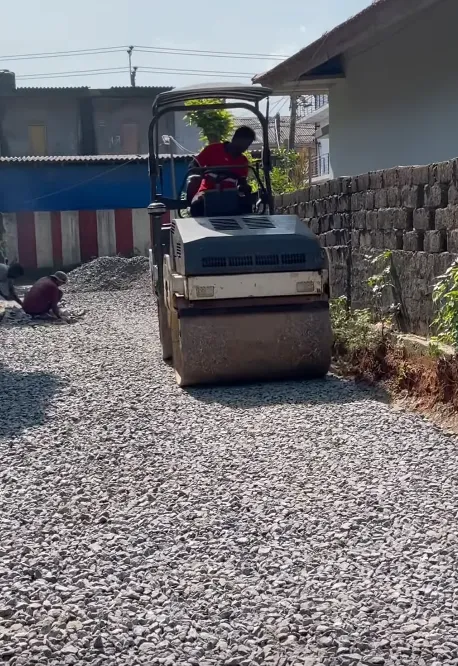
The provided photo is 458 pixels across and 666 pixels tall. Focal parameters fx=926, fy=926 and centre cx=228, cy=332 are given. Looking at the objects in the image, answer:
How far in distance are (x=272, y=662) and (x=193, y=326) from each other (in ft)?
16.9

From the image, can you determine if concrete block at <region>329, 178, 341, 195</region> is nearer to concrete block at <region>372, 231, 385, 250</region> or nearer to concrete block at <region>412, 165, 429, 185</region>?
concrete block at <region>372, 231, 385, 250</region>

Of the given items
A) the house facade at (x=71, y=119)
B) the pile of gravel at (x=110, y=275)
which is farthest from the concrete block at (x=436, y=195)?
the house facade at (x=71, y=119)

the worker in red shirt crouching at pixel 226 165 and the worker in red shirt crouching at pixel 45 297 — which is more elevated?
the worker in red shirt crouching at pixel 226 165

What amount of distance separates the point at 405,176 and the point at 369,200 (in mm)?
965

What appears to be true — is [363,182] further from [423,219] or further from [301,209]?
[301,209]

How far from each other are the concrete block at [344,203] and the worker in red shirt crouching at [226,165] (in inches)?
54.1

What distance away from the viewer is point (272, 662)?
338 centimetres

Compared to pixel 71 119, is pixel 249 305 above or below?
below

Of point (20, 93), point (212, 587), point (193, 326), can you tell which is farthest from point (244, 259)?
point (20, 93)

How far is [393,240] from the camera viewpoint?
9.20 meters

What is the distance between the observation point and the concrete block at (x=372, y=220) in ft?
31.7

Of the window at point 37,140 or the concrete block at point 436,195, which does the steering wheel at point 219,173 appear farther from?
the window at point 37,140

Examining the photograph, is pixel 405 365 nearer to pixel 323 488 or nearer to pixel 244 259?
pixel 244 259

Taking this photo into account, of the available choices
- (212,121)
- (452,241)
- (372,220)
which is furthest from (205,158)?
(212,121)
